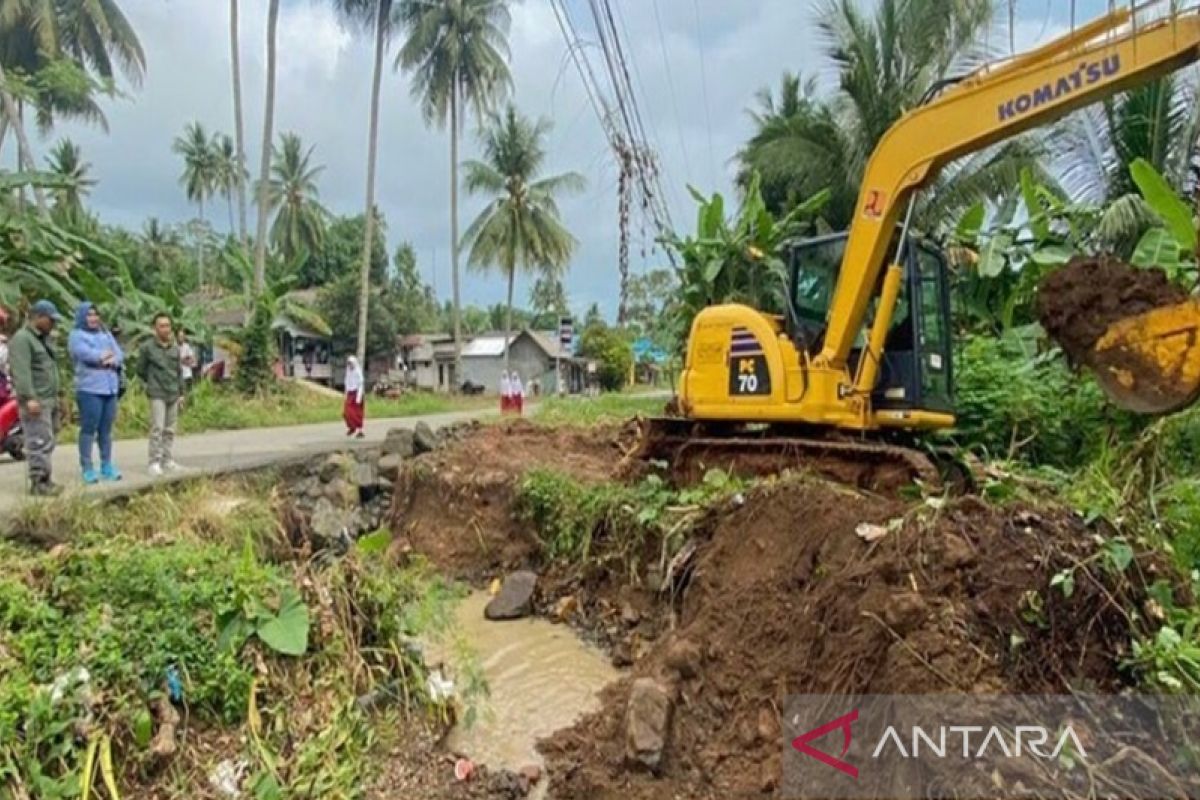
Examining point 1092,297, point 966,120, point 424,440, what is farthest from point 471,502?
point 1092,297

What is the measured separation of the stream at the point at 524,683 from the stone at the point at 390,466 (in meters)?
3.23

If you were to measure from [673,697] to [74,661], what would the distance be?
2395 millimetres

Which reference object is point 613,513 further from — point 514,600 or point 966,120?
point 966,120

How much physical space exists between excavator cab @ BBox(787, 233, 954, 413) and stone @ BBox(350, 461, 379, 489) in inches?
200

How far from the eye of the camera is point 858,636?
3.47 meters

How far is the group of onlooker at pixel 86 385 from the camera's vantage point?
21.1 ft

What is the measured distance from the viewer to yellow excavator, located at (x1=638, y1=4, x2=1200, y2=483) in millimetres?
5484

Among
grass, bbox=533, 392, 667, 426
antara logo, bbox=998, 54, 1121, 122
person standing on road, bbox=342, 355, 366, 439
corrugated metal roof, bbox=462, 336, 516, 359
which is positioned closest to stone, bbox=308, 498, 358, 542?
person standing on road, bbox=342, 355, 366, 439

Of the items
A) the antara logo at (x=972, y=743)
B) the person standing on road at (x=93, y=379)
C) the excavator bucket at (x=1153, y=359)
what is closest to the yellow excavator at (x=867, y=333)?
the excavator bucket at (x=1153, y=359)

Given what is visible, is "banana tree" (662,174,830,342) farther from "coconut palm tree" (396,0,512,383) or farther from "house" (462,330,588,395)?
"house" (462,330,588,395)

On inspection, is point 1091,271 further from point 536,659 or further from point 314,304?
point 314,304

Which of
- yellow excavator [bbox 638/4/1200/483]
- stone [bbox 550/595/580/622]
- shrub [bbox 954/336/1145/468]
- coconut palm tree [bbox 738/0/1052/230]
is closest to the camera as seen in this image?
yellow excavator [bbox 638/4/1200/483]

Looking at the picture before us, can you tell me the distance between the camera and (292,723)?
329cm

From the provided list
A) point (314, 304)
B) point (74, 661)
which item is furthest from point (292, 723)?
point (314, 304)
